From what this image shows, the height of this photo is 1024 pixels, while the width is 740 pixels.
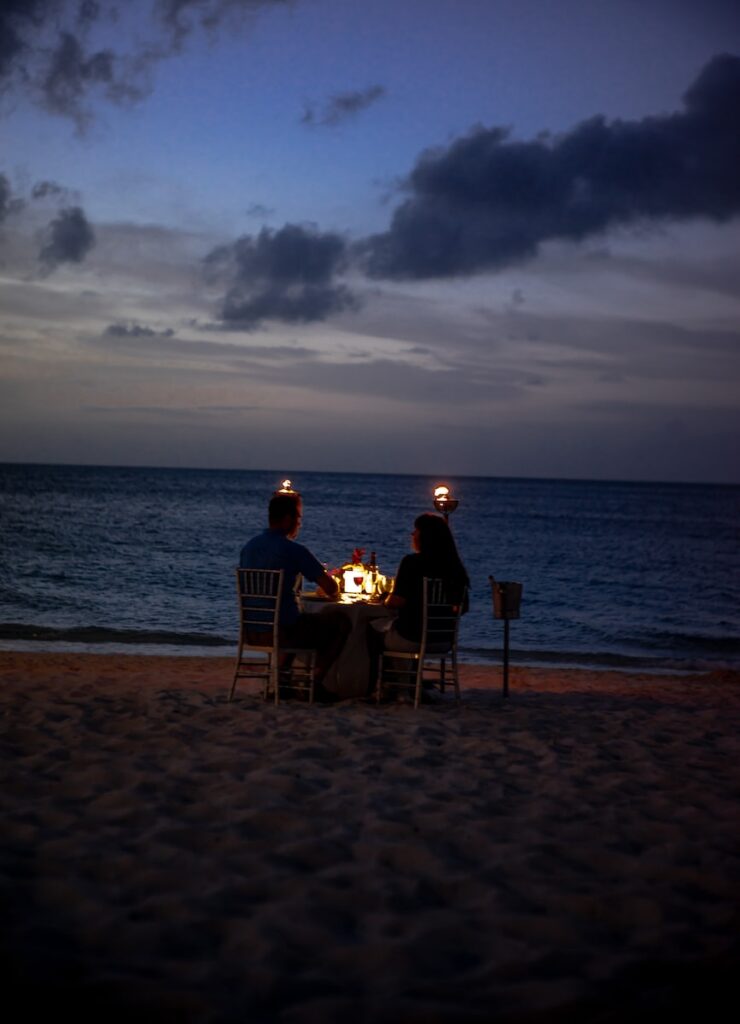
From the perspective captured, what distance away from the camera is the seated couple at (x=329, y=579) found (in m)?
6.87

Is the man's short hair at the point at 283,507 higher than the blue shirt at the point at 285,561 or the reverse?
higher

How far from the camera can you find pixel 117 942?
9.56ft

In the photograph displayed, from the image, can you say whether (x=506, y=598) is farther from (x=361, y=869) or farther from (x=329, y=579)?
(x=361, y=869)

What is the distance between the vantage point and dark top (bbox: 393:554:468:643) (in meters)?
6.98

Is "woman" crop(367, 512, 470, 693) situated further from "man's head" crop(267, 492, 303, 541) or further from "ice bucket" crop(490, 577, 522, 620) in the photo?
"man's head" crop(267, 492, 303, 541)

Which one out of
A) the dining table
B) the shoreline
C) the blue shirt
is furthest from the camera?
the shoreline

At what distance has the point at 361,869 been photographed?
3.56m

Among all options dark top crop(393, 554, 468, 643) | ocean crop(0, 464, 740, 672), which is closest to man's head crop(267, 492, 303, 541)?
dark top crop(393, 554, 468, 643)

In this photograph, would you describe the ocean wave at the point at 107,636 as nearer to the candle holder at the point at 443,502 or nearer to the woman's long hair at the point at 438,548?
the candle holder at the point at 443,502

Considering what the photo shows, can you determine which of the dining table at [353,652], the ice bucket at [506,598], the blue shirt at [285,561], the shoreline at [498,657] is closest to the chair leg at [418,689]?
the dining table at [353,652]

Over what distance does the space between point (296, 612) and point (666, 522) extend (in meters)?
57.6

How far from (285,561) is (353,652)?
3.05 feet

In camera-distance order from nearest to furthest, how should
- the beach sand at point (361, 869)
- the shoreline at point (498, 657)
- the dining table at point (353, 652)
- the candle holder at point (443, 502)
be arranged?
the beach sand at point (361, 869), the dining table at point (353, 652), the candle holder at point (443, 502), the shoreline at point (498, 657)

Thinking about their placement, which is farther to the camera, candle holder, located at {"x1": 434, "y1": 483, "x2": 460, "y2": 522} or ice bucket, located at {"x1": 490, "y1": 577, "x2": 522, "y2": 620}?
candle holder, located at {"x1": 434, "y1": 483, "x2": 460, "y2": 522}
